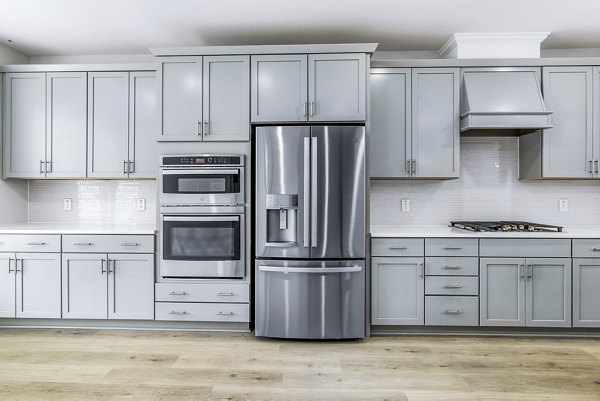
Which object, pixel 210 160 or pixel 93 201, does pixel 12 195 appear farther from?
pixel 210 160

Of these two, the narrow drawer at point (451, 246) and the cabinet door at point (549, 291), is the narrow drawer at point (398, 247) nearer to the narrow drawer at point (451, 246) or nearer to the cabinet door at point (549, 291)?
the narrow drawer at point (451, 246)

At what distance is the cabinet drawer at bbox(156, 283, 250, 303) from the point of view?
3240 millimetres

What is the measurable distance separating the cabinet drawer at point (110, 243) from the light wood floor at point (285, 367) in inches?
28.4

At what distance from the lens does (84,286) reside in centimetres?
331

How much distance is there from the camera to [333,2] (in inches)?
116

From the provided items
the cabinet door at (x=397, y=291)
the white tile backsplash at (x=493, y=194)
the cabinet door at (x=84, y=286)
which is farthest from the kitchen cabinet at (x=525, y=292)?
the cabinet door at (x=84, y=286)

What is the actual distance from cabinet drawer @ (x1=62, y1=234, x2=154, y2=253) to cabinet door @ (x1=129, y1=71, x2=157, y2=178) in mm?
621

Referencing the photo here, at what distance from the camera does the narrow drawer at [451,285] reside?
3.18 meters

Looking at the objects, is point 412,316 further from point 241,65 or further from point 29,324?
point 29,324

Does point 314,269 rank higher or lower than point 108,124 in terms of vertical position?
lower

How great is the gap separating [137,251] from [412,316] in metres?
2.39

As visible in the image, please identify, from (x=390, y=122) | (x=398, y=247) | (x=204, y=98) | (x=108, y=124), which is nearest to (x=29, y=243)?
(x=108, y=124)

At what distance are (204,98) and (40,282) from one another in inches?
83.7

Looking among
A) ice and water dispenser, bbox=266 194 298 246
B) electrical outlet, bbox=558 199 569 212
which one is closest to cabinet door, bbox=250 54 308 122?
ice and water dispenser, bbox=266 194 298 246
